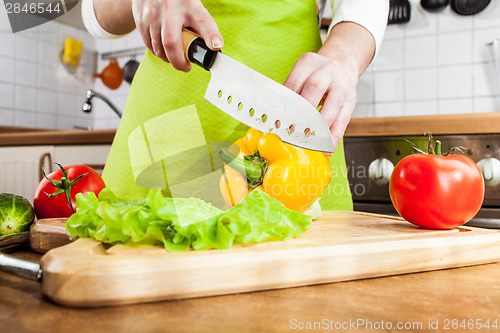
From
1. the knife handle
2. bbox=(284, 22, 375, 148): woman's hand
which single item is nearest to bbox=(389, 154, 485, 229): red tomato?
bbox=(284, 22, 375, 148): woman's hand

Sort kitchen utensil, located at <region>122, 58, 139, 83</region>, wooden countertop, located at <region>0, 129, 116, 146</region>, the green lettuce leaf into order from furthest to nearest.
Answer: kitchen utensil, located at <region>122, 58, 139, 83</region> → wooden countertop, located at <region>0, 129, 116, 146</region> → the green lettuce leaf

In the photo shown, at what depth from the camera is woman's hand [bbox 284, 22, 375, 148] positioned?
743mm

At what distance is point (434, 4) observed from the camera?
1.90 m

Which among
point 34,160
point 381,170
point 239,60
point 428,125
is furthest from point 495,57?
point 34,160

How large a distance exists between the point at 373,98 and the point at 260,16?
1.16 meters

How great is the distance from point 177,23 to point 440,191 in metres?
0.48

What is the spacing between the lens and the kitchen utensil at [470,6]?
6.03 feet

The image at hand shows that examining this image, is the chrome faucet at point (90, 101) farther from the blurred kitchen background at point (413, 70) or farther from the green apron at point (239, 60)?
the green apron at point (239, 60)

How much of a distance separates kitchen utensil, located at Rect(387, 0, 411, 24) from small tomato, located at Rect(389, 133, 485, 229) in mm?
1387

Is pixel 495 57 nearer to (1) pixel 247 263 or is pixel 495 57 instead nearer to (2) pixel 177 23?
(2) pixel 177 23

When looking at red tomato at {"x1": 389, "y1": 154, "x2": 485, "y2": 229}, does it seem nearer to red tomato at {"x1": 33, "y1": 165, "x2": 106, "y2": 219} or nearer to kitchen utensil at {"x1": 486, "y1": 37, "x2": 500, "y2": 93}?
red tomato at {"x1": 33, "y1": 165, "x2": 106, "y2": 219}

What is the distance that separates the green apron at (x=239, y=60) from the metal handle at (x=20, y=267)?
1.75 feet

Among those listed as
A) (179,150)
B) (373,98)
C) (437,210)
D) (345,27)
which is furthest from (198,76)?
(373,98)

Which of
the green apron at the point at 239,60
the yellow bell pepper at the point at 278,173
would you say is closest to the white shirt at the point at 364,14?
the green apron at the point at 239,60
